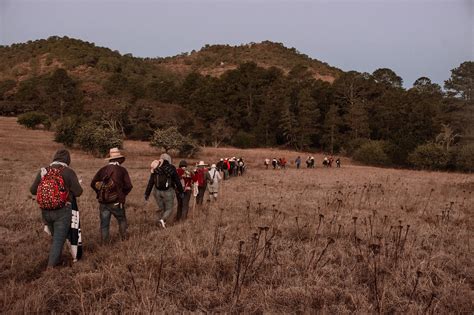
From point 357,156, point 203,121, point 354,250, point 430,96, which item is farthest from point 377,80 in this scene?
point 354,250

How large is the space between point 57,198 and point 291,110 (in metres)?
48.5

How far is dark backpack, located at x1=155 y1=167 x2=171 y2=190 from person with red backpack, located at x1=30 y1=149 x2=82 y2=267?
7.89ft

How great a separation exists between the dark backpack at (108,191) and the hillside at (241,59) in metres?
88.9

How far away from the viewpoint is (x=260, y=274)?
4.20 meters

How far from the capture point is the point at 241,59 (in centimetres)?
10969

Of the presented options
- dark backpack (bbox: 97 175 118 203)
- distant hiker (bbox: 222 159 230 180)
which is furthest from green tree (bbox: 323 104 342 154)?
dark backpack (bbox: 97 175 118 203)

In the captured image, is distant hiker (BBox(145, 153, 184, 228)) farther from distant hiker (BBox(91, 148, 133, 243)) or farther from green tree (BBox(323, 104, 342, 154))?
green tree (BBox(323, 104, 342, 154))

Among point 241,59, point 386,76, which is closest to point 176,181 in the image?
point 386,76

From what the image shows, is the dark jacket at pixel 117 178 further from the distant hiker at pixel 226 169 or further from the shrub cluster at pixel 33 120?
the shrub cluster at pixel 33 120

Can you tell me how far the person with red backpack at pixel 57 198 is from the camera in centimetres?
432

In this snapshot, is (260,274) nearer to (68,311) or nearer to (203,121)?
(68,311)

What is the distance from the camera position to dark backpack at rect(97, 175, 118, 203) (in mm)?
5395

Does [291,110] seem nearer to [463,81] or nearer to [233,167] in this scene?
[463,81]

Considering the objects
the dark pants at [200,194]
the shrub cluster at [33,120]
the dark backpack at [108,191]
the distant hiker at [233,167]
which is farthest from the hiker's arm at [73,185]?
the shrub cluster at [33,120]
